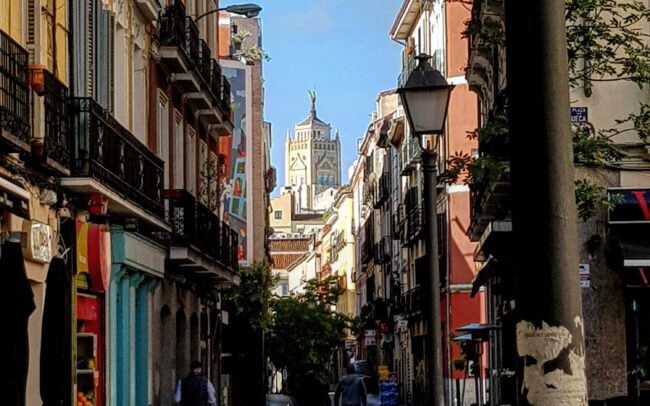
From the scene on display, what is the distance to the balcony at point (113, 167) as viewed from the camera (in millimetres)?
20047

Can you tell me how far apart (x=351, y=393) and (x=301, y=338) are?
48.6 meters

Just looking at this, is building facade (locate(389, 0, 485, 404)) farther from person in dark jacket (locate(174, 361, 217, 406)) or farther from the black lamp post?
the black lamp post

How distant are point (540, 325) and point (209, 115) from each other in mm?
31234

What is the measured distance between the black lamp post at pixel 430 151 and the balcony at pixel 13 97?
4.24 metres

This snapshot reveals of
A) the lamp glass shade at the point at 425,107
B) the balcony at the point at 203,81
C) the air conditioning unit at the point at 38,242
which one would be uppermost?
the balcony at the point at 203,81

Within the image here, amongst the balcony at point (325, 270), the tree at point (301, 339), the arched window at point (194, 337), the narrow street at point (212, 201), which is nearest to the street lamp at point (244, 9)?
A: the narrow street at point (212, 201)

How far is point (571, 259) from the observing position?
5.66 meters

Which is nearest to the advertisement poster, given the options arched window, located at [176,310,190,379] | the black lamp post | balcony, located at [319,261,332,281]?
arched window, located at [176,310,190,379]

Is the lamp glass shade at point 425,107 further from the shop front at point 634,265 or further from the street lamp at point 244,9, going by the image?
the street lamp at point 244,9

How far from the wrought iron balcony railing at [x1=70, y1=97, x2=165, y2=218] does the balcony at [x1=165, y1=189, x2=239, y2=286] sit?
3.05 metres

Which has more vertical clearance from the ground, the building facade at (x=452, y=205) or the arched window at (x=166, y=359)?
the building facade at (x=452, y=205)

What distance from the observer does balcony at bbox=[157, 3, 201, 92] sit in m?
29.7

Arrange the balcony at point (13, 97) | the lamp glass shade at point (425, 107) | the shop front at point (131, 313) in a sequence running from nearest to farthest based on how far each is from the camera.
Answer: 1. the lamp glass shade at point (425, 107)
2. the balcony at point (13, 97)
3. the shop front at point (131, 313)

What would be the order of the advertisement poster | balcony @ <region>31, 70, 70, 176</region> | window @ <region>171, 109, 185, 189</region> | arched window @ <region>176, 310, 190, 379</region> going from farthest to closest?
1. the advertisement poster
2. arched window @ <region>176, 310, 190, 379</region>
3. window @ <region>171, 109, 185, 189</region>
4. balcony @ <region>31, 70, 70, 176</region>
